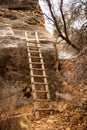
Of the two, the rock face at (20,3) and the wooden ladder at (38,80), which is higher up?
the rock face at (20,3)

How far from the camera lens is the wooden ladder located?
8.52 meters

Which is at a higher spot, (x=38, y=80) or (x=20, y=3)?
(x=20, y=3)

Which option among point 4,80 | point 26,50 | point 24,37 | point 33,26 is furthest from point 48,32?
point 4,80

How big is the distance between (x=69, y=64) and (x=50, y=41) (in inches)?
107

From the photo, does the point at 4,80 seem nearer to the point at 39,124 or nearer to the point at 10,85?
the point at 10,85

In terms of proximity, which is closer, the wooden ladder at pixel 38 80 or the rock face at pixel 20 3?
the wooden ladder at pixel 38 80

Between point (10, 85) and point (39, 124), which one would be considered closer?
point (39, 124)

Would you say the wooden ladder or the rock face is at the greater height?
the rock face

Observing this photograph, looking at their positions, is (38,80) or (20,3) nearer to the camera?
(38,80)

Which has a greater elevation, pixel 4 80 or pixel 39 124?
pixel 4 80

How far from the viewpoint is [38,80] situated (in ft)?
31.8

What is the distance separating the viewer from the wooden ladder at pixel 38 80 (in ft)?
27.9

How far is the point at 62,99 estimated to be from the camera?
9.35 metres

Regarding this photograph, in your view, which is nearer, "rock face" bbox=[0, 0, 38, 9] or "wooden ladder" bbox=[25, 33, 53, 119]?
"wooden ladder" bbox=[25, 33, 53, 119]
